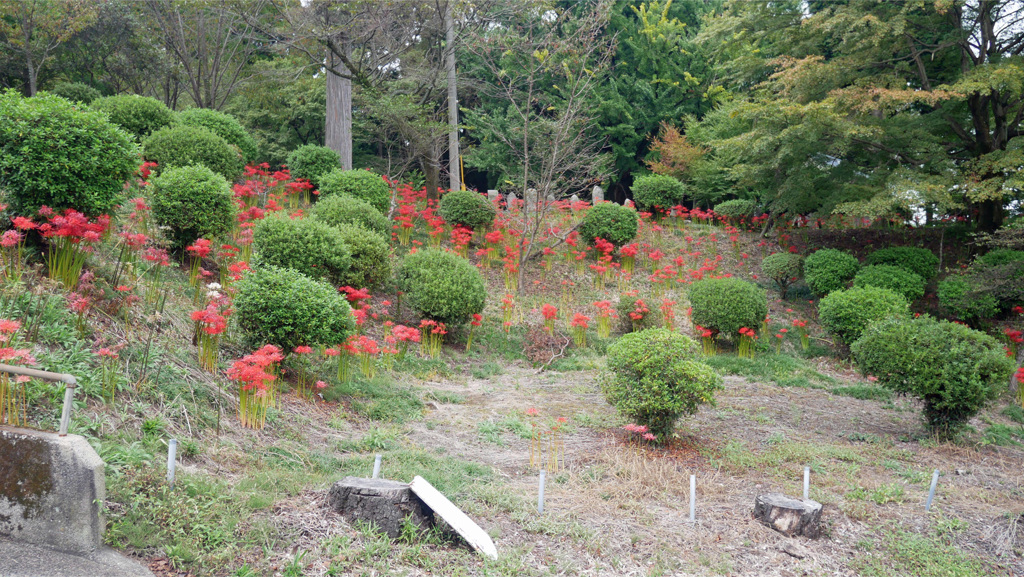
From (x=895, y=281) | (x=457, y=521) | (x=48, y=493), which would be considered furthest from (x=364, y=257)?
(x=895, y=281)

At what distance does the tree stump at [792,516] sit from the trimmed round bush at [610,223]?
26.3 feet

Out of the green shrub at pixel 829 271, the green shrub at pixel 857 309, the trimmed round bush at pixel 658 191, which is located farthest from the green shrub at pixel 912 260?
the trimmed round bush at pixel 658 191

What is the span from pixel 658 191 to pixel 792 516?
1101cm

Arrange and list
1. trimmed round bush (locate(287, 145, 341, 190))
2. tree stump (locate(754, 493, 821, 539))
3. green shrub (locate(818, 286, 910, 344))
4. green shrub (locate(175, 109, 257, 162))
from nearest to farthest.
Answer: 1. tree stump (locate(754, 493, 821, 539))
2. green shrub (locate(818, 286, 910, 344))
3. green shrub (locate(175, 109, 257, 162))
4. trimmed round bush (locate(287, 145, 341, 190))

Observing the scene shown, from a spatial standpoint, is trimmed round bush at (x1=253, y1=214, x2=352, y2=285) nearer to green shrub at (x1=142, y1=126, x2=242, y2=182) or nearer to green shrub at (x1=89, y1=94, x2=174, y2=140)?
green shrub at (x1=142, y1=126, x2=242, y2=182)

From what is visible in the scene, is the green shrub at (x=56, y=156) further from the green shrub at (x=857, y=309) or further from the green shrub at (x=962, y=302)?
the green shrub at (x=962, y=302)

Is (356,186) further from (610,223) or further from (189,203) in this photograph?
(610,223)

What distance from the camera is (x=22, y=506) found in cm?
281

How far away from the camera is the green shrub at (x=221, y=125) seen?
400 inches

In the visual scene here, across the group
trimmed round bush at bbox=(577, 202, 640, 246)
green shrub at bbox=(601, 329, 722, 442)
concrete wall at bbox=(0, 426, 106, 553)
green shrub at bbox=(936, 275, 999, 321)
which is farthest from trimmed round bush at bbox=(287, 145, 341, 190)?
green shrub at bbox=(936, 275, 999, 321)

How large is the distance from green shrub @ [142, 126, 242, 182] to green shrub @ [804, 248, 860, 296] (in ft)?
30.6

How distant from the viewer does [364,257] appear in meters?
8.02

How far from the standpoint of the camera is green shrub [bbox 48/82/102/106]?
12.1 m

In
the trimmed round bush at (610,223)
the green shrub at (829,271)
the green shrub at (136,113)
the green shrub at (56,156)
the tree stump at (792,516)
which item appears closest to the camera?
the tree stump at (792,516)
